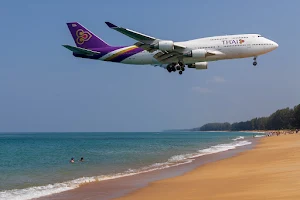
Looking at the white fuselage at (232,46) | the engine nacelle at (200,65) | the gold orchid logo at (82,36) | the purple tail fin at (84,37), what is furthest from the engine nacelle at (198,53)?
the gold orchid logo at (82,36)

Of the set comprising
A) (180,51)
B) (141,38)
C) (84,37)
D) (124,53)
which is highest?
(84,37)

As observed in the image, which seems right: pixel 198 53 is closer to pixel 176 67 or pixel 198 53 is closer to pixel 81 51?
pixel 176 67

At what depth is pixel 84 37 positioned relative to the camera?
43.3 metres

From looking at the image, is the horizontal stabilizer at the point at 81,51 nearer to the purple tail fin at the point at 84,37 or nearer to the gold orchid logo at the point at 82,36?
the purple tail fin at the point at 84,37

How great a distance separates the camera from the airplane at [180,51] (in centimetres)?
3450

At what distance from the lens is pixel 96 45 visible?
42.1 meters

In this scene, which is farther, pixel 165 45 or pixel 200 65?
pixel 200 65

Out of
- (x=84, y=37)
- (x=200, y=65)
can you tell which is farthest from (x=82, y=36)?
(x=200, y=65)

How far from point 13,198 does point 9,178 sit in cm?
1117

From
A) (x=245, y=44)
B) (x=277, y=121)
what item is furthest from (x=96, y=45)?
(x=277, y=121)

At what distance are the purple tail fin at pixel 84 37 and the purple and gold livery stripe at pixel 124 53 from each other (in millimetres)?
3090

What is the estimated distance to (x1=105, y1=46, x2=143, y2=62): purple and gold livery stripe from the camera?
38028 millimetres

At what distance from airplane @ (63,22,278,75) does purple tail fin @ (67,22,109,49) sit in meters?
2.87

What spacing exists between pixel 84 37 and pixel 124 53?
23.5ft
